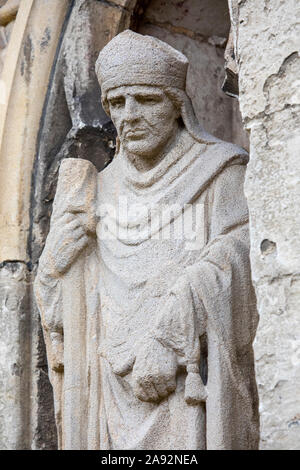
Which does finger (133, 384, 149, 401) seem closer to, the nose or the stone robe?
the stone robe

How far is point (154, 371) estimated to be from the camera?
3961 mm

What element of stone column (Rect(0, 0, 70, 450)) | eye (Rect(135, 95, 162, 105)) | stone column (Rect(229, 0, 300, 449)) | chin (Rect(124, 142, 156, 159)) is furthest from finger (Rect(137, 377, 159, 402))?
stone column (Rect(0, 0, 70, 450))

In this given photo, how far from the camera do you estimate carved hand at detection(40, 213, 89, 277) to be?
441 centimetres

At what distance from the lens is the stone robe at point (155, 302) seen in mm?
3973

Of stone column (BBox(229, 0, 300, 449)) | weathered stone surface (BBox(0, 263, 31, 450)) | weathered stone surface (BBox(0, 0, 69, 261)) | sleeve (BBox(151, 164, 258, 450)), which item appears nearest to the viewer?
stone column (BBox(229, 0, 300, 449))

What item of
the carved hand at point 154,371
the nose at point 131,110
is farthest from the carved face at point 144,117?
the carved hand at point 154,371

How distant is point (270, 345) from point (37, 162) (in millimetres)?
2037

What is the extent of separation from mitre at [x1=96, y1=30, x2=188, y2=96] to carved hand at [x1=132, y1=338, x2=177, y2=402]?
95 centimetres

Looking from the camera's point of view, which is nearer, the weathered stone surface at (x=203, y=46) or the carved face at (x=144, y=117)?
the carved face at (x=144, y=117)

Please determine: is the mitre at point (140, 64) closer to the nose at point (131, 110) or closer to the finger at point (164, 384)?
the nose at point (131, 110)

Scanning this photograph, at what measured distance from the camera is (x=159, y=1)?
5.43 meters

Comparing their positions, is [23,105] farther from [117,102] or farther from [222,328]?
[222,328]

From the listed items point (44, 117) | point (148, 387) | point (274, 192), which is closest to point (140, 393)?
point (148, 387)

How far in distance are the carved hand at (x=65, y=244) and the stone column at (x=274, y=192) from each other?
932mm
